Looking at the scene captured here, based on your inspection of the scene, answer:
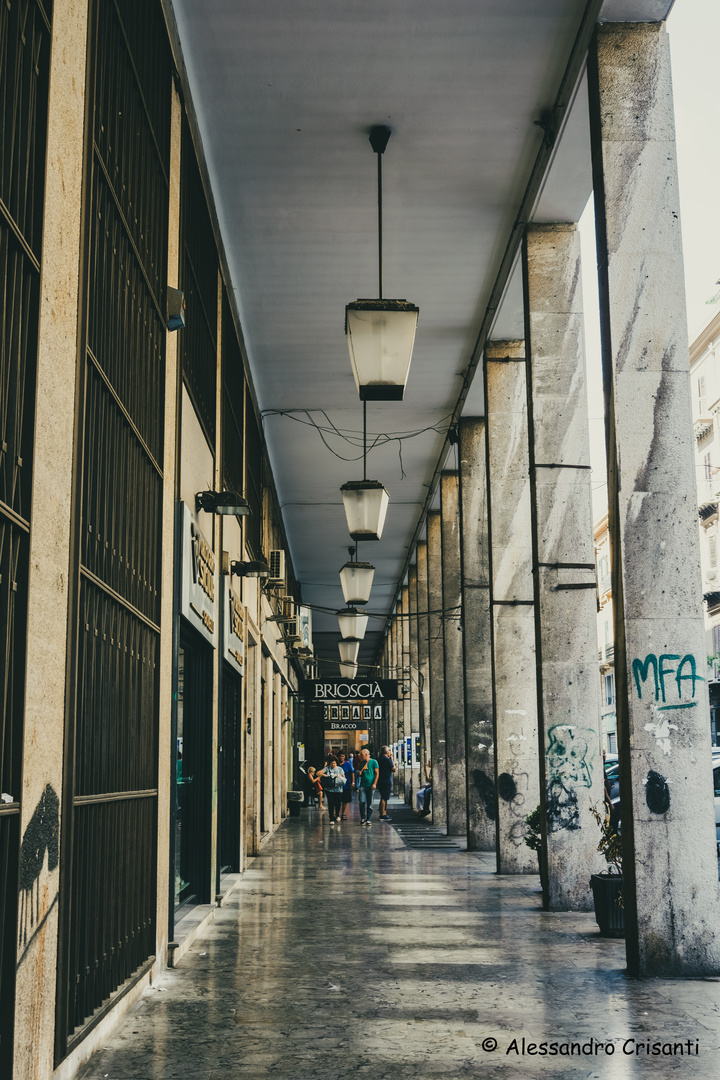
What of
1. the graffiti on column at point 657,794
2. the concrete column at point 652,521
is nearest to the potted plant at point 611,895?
the concrete column at point 652,521

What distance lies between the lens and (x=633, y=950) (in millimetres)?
6836

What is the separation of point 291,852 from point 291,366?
7387mm

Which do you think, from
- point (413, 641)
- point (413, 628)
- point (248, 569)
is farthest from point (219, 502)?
point (413, 628)

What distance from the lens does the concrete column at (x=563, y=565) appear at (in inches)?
401

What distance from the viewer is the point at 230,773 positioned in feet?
42.8

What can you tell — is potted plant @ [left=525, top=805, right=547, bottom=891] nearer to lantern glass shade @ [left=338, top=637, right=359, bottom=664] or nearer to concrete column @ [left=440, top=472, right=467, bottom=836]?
concrete column @ [left=440, top=472, right=467, bottom=836]

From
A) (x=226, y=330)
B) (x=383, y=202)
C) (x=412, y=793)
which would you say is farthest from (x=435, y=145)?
(x=412, y=793)

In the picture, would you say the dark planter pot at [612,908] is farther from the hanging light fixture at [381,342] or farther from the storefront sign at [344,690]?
the storefront sign at [344,690]

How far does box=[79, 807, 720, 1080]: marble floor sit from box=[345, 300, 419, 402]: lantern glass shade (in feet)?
13.9

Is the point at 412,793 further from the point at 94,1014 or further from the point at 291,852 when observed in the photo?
the point at 94,1014

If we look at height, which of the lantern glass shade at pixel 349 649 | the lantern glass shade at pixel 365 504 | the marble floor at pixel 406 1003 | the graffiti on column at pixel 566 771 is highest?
the lantern glass shade at pixel 365 504

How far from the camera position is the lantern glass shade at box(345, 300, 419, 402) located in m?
8.13

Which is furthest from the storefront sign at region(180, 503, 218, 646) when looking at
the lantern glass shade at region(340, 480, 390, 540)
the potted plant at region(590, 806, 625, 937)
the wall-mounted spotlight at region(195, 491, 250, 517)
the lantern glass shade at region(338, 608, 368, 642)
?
the lantern glass shade at region(338, 608, 368, 642)

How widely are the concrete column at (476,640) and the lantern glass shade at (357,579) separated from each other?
1.70m
